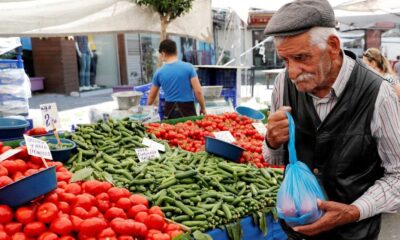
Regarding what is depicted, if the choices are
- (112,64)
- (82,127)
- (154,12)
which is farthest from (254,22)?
(82,127)

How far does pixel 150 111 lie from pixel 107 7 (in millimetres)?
1534

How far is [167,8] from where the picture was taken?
6270mm

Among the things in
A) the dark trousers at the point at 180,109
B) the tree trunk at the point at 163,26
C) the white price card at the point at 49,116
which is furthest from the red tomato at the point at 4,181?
the tree trunk at the point at 163,26

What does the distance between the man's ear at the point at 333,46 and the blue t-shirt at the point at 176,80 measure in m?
4.70

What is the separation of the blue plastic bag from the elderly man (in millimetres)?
37

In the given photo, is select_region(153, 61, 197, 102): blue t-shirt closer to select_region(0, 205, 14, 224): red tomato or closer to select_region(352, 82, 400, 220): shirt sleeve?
select_region(0, 205, 14, 224): red tomato

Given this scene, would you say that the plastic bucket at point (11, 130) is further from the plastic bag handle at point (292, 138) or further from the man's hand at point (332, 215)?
the man's hand at point (332, 215)

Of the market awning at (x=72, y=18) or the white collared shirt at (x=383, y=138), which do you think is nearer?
the white collared shirt at (x=383, y=138)

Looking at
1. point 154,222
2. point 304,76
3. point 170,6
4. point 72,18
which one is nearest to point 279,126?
point 304,76

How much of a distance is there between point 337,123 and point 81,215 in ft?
5.27

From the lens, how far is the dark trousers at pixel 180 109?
6.59 m

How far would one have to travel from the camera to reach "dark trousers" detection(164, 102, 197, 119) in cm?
659

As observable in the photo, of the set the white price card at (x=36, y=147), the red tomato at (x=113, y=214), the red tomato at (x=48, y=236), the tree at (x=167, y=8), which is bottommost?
the red tomato at (x=113, y=214)

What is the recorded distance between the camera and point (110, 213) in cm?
262
